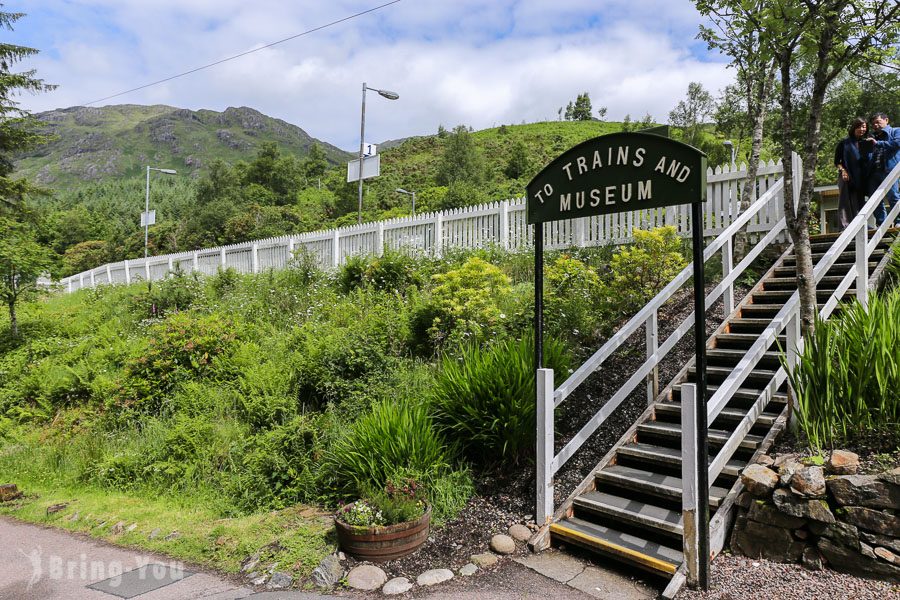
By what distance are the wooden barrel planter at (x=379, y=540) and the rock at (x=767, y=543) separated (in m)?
2.36

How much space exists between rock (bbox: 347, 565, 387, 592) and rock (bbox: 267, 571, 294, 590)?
0.44 m

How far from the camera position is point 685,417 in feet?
12.3

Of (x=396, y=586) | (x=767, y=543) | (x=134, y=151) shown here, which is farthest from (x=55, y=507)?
(x=134, y=151)

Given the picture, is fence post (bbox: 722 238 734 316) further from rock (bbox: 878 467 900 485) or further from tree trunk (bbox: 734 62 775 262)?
rock (bbox: 878 467 900 485)

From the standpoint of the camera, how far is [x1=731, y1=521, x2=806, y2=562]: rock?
12.2 ft

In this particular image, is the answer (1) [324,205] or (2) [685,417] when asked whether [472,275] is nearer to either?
(2) [685,417]

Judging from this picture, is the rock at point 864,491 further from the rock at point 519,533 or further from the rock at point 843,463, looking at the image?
the rock at point 519,533

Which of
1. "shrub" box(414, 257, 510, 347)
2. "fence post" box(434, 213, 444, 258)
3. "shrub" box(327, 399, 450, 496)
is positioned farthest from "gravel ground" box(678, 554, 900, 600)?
"fence post" box(434, 213, 444, 258)

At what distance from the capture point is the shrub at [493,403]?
17.4ft

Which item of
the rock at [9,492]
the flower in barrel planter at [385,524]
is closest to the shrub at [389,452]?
the flower in barrel planter at [385,524]

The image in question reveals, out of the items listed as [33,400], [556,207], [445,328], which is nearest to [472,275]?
[445,328]

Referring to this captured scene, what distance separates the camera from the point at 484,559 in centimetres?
436

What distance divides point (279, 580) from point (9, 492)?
4761 millimetres

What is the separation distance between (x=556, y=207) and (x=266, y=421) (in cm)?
452
